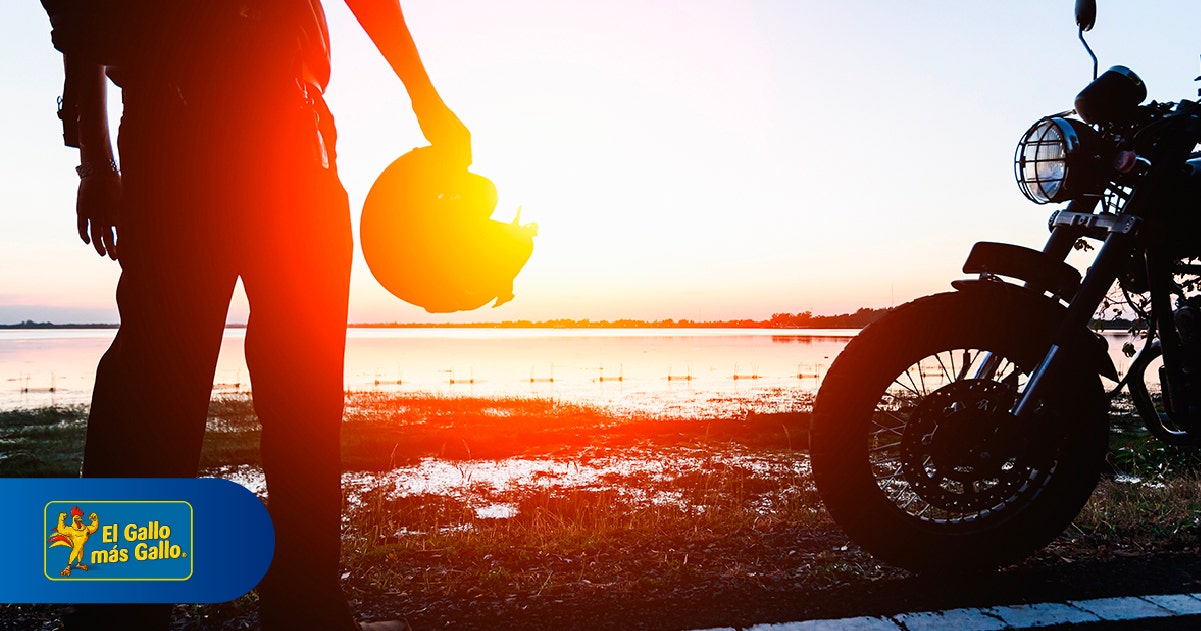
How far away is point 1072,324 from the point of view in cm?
251

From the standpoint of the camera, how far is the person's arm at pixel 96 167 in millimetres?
1704

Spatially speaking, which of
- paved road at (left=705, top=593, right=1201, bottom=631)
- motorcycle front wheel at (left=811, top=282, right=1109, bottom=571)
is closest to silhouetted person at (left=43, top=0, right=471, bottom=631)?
paved road at (left=705, top=593, right=1201, bottom=631)

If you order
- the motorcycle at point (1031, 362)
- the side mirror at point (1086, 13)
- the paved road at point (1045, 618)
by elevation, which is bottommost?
the paved road at point (1045, 618)

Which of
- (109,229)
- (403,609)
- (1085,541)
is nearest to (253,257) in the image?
(109,229)

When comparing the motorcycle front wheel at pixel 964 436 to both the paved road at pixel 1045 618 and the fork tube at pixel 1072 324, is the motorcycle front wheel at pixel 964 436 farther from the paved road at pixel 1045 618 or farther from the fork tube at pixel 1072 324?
the paved road at pixel 1045 618

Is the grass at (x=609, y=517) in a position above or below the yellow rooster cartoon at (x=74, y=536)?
below

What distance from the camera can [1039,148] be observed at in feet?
9.02

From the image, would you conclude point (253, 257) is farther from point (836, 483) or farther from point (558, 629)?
point (836, 483)

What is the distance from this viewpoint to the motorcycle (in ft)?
8.02

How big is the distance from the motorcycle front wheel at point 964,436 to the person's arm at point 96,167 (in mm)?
2241

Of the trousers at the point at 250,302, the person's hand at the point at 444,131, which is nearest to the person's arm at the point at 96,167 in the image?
the trousers at the point at 250,302

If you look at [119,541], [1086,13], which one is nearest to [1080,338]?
[1086,13]

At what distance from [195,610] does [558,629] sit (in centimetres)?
125

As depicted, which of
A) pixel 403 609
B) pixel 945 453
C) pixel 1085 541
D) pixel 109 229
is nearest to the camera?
pixel 109 229
